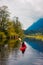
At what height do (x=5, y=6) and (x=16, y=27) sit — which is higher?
(x=5, y=6)

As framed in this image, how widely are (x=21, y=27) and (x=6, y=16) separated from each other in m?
38.8

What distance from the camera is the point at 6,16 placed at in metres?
112

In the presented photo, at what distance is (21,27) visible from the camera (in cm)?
14975

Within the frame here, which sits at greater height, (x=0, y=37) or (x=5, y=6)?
(x=5, y=6)

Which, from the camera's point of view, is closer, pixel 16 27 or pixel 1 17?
pixel 1 17

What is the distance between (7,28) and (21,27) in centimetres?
3602

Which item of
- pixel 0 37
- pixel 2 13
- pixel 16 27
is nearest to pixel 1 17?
pixel 2 13

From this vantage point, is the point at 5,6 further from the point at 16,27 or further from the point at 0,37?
the point at 16,27

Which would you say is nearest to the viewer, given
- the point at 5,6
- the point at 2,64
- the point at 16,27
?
the point at 2,64

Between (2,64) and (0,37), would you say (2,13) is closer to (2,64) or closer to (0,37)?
(0,37)

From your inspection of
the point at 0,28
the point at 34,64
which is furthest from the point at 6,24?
the point at 34,64

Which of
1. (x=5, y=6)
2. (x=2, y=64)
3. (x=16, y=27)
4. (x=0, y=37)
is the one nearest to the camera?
(x=2, y=64)

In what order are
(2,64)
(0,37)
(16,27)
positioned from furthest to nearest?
(16,27) < (0,37) < (2,64)

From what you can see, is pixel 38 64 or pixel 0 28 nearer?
pixel 38 64
